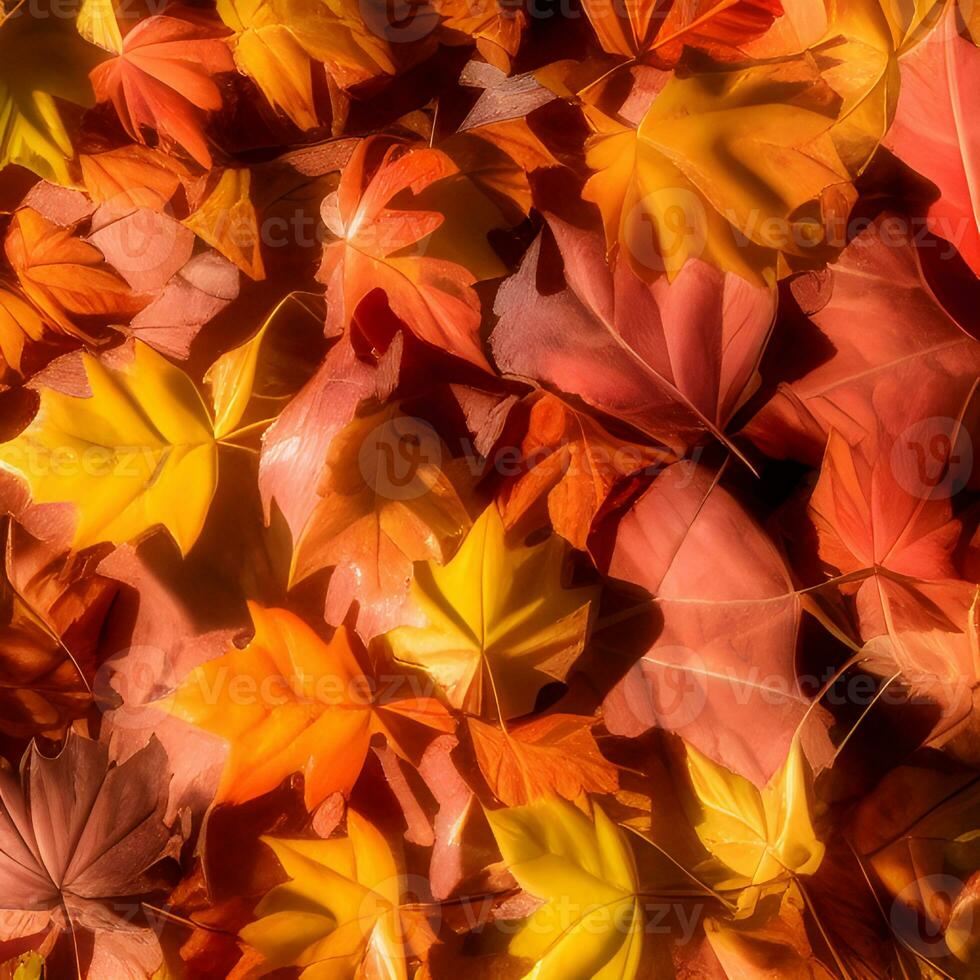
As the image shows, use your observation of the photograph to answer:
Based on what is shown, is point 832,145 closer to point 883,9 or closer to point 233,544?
point 883,9

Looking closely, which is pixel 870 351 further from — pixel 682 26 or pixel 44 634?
pixel 44 634

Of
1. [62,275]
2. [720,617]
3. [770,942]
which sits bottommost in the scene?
[770,942]

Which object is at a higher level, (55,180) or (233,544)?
(55,180)

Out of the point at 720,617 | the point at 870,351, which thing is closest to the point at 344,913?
the point at 720,617

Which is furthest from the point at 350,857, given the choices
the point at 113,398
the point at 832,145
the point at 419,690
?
the point at 832,145

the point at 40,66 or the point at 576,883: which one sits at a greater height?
the point at 40,66

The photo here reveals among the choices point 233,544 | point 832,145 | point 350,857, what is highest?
point 832,145

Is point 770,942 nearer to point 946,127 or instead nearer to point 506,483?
point 506,483
